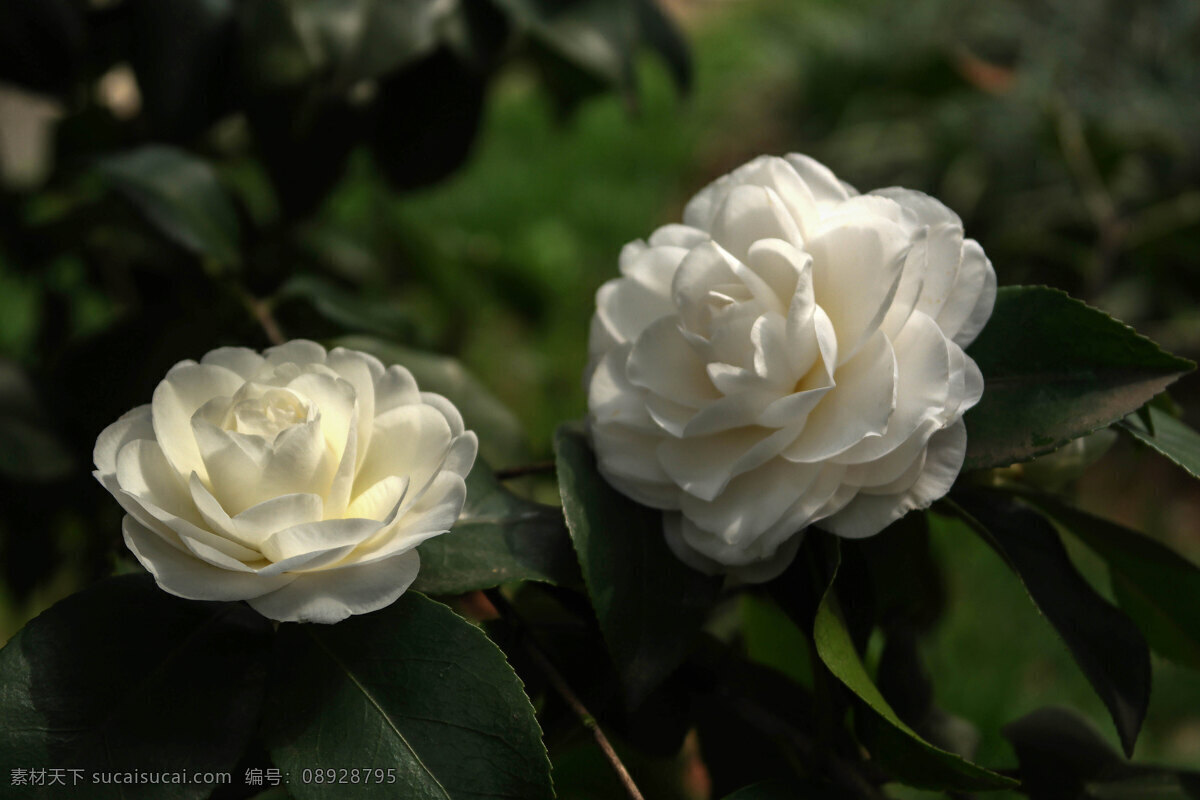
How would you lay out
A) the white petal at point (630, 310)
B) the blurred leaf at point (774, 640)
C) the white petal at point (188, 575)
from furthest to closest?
the blurred leaf at point (774, 640)
the white petal at point (630, 310)
the white petal at point (188, 575)

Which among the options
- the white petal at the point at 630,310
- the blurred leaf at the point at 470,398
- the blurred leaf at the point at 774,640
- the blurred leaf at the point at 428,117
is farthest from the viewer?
the blurred leaf at the point at 428,117

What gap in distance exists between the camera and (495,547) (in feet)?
1.56

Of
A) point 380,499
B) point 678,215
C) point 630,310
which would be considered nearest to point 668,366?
point 630,310

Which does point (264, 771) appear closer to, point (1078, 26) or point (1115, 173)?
point (1115, 173)

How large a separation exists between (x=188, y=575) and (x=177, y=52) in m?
0.50

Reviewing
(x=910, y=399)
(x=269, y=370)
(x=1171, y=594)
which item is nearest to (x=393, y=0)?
(x=269, y=370)

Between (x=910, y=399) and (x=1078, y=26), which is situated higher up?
(x=910, y=399)

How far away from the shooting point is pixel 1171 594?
0.53 metres

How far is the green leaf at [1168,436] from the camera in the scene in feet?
1.50

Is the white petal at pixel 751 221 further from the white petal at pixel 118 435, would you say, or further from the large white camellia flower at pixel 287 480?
the white petal at pixel 118 435

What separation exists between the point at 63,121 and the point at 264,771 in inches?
29.8

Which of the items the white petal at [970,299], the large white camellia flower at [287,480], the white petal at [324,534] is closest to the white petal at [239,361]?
the large white camellia flower at [287,480]

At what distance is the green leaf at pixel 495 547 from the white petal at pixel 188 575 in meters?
0.07

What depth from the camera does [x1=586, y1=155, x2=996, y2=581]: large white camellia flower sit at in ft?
1.42
